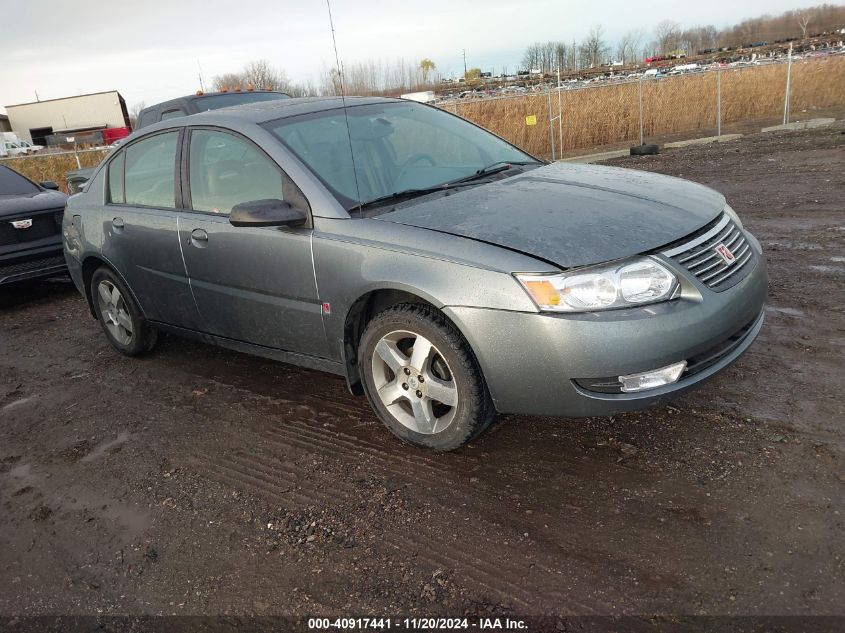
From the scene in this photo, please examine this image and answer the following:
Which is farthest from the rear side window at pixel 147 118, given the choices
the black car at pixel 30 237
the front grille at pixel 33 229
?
the front grille at pixel 33 229

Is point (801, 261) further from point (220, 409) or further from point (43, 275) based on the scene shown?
point (43, 275)

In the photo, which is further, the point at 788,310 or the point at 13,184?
the point at 13,184

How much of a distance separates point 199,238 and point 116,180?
4.45 feet

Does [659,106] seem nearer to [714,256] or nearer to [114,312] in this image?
[114,312]

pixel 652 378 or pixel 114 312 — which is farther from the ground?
pixel 652 378

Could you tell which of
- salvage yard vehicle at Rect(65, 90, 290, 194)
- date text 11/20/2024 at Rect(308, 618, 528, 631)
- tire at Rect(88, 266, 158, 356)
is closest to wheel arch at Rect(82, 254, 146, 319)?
tire at Rect(88, 266, 158, 356)

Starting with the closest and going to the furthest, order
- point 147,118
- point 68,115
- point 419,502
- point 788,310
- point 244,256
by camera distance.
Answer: point 419,502, point 244,256, point 788,310, point 147,118, point 68,115

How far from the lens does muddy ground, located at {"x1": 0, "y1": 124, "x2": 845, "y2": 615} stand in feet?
7.64

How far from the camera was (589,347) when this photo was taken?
103 inches

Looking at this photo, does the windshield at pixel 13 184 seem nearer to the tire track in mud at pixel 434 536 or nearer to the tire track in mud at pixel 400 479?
the tire track in mud at pixel 400 479

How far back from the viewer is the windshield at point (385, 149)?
3.49 m

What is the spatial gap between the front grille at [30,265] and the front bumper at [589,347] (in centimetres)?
634

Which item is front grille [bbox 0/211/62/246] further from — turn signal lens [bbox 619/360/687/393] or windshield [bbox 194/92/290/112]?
turn signal lens [bbox 619/360/687/393]

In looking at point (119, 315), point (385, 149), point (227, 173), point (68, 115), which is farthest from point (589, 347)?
point (68, 115)
